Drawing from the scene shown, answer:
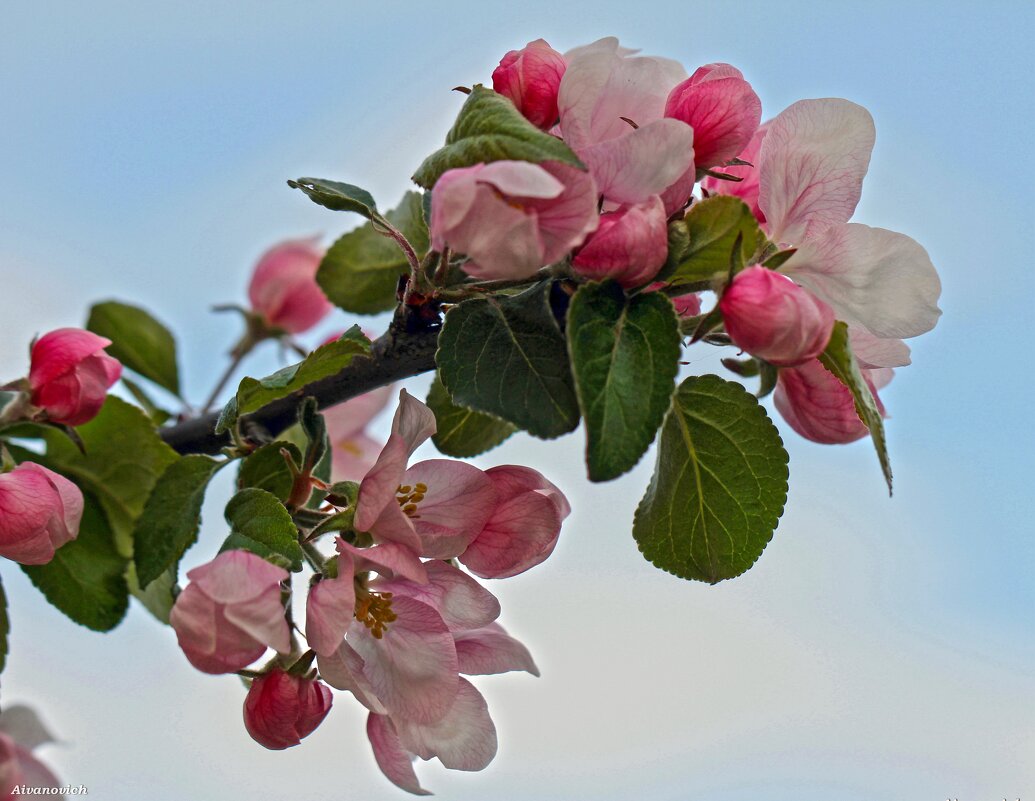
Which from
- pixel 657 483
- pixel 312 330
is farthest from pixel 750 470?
pixel 312 330

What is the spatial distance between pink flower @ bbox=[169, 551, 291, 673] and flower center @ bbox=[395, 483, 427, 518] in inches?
3.9

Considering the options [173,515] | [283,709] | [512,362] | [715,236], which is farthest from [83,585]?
[715,236]

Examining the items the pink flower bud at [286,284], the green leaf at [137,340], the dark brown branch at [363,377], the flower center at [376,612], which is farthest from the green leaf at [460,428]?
the pink flower bud at [286,284]

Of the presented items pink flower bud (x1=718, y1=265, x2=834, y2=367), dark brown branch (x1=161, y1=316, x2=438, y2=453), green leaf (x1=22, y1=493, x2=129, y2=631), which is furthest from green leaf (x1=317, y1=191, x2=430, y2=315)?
pink flower bud (x1=718, y1=265, x2=834, y2=367)

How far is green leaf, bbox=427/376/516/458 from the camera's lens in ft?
2.46

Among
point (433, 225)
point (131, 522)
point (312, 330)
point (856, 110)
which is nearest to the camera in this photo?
point (433, 225)

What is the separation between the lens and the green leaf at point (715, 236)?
550 mm

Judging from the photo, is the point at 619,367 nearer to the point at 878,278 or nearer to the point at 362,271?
the point at 878,278

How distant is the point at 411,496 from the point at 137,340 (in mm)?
597

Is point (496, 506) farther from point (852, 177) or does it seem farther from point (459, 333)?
point (852, 177)

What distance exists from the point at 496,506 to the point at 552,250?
17 cm

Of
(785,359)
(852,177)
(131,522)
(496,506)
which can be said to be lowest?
(131,522)

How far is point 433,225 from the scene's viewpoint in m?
0.51

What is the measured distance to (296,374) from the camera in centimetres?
63
